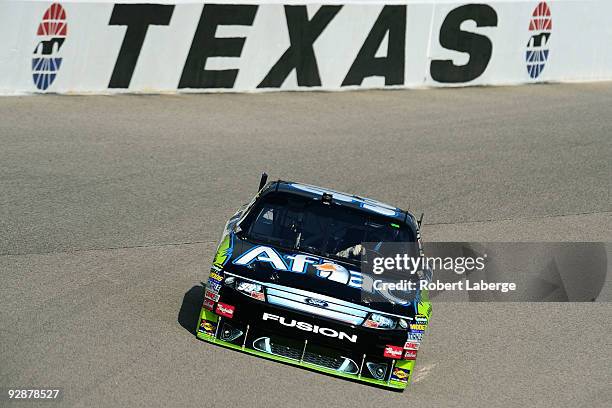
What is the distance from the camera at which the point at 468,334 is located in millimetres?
9328

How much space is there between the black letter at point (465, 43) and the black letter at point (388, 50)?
862 millimetres

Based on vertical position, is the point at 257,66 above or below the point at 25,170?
above

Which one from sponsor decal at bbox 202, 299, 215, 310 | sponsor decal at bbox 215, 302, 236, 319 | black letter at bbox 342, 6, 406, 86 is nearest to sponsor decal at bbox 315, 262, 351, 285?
sponsor decal at bbox 215, 302, 236, 319

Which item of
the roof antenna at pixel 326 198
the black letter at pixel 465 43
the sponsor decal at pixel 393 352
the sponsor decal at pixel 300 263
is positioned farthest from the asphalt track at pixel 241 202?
the roof antenna at pixel 326 198

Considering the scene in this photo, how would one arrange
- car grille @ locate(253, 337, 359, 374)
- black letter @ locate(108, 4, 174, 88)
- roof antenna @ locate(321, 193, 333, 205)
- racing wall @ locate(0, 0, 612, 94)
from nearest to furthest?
car grille @ locate(253, 337, 359, 374), roof antenna @ locate(321, 193, 333, 205), racing wall @ locate(0, 0, 612, 94), black letter @ locate(108, 4, 174, 88)

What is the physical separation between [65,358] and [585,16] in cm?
1642

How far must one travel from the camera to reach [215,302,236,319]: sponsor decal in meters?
7.79

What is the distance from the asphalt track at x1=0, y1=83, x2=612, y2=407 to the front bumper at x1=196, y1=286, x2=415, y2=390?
10 centimetres

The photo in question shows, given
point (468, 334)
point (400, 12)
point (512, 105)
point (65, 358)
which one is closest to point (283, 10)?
point (400, 12)

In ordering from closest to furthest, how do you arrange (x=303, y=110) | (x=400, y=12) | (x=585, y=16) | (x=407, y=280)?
(x=407, y=280), (x=303, y=110), (x=400, y=12), (x=585, y=16)

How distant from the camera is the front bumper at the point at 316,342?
7.66 meters

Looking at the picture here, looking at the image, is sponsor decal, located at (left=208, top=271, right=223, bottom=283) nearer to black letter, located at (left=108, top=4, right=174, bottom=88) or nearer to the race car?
the race car

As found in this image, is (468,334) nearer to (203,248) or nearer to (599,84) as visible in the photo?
(203,248)

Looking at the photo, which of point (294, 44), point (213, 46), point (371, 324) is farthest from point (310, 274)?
point (294, 44)
